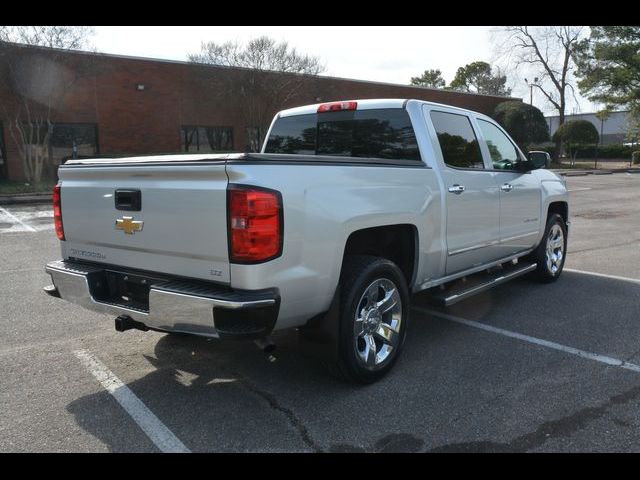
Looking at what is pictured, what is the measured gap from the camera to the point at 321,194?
10.7ft

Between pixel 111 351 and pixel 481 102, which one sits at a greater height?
pixel 481 102

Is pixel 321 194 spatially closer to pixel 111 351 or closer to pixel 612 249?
pixel 111 351

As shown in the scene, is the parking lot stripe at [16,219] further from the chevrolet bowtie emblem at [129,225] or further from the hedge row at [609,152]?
the hedge row at [609,152]

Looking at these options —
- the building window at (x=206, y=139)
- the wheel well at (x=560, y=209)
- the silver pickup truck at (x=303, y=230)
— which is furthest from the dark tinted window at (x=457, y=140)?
the building window at (x=206, y=139)

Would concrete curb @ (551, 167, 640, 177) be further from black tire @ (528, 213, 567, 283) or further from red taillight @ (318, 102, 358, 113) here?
red taillight @ (318, 102, 358, 113)

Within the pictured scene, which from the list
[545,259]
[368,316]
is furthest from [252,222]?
[545,259]

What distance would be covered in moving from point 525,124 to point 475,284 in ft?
112

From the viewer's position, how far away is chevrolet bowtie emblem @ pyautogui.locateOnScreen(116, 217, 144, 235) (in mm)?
3398

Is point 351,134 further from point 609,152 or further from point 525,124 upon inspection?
point 609,152

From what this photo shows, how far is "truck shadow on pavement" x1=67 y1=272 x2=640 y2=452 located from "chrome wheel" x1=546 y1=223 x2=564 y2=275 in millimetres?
1619

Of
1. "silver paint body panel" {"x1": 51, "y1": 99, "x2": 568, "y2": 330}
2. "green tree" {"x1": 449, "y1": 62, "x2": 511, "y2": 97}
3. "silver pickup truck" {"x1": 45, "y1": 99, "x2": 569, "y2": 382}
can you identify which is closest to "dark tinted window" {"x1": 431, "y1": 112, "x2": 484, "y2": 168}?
"silver pickup truck" {"x1": 45, "y1": 99, "x2": 569, "y2": 382}

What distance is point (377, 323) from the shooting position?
380 centimetres

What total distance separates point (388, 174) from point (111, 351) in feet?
8.56
